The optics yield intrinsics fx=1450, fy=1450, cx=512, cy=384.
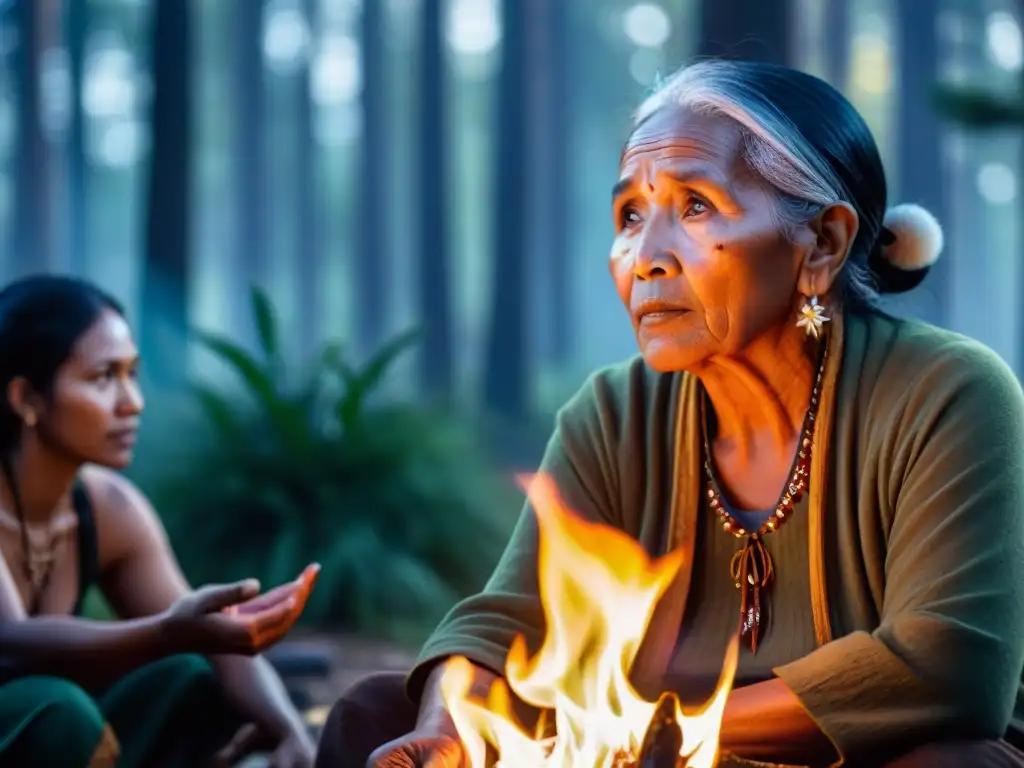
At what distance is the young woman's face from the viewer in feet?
12.7

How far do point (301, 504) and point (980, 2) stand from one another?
957 inches

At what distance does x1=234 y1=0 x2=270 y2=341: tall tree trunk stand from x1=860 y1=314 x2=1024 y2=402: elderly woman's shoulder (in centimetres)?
2554

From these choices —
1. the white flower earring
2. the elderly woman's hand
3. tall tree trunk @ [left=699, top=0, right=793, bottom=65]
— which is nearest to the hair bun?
the white flower earring

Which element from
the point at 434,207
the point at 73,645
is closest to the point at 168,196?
the point at 434,207

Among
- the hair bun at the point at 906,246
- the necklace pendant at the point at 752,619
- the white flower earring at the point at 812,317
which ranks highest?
the hair bun at the point at 906,246

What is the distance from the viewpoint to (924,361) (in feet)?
9.48

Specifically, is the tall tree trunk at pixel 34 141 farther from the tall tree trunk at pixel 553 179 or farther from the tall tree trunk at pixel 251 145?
the tall tree trunk at pixel 553 179

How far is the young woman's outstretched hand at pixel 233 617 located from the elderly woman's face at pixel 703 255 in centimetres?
107

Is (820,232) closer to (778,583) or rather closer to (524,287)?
(778,583)

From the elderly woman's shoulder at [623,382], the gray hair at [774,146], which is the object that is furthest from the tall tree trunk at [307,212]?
the gray hair at [774,146]

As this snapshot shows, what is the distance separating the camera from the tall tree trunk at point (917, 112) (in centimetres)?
1983

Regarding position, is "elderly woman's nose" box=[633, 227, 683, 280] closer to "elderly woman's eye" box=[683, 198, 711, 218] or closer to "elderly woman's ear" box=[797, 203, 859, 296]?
"elderly woman's eye" box=[683, 198, 711, 218]

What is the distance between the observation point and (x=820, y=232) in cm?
296

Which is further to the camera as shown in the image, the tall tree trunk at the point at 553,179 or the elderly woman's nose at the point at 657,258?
the tall tree trunk at the point at 553,179
